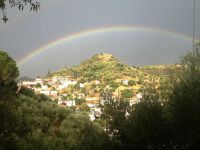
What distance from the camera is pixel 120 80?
95.8m

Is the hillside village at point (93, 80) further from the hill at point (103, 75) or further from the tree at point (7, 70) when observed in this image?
the tree at point (7, 70)

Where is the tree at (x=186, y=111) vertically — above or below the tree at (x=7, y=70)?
below

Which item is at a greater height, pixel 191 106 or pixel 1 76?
pixel 1 76

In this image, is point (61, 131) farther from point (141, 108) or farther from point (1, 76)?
point (141, 108)

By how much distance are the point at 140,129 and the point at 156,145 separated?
696 millimetres

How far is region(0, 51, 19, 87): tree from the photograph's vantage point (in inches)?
1049

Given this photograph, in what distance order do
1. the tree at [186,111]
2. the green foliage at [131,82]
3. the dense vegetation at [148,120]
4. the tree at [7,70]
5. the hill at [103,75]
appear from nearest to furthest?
1. the dense vegetation at [148,120]
2. the tree at [186,111]
3. the tree at [7,70]
4. the green foliage at [131,82]
5. the hill at [103,75]

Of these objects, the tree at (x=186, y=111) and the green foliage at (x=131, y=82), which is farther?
the green foliage at (x=131, y=82)

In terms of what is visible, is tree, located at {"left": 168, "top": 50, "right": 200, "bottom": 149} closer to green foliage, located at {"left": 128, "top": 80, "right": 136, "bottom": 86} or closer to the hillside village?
the hillside village

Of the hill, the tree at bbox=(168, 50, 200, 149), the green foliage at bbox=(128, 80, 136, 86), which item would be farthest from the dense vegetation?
the green foliage at bbox=(128, 80, 136, 86)

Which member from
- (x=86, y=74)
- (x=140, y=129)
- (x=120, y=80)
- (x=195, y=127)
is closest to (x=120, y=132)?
(x=140, y=129)

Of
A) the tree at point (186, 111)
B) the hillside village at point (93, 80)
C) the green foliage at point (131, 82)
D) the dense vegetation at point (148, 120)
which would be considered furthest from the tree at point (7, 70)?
the green foliage at point (131, 82)

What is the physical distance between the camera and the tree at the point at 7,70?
2664 cm

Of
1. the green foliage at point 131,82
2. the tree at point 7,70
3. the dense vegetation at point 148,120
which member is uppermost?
the green foliage at point 131,82
